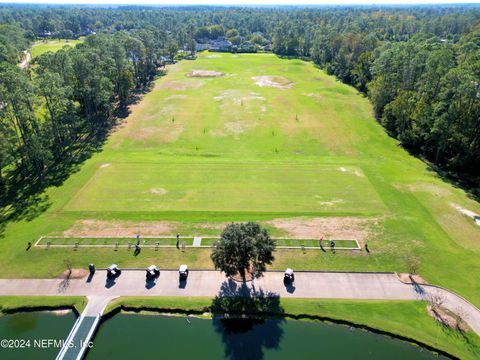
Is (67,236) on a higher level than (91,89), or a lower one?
lower

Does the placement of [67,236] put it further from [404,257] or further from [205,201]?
[404,257]

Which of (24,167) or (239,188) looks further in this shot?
(24,167)

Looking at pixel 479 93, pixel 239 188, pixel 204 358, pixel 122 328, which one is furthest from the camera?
pixel 479 93

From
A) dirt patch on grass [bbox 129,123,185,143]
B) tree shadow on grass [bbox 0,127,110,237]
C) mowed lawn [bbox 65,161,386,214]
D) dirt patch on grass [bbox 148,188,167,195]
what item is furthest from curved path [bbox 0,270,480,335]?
dirt patch on grass [bbox 129,123,185,143]

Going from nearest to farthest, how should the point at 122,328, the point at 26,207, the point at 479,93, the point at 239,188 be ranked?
the point at 122,328 < the point at 26,207 < the point at 239,188 < the point at 479,93

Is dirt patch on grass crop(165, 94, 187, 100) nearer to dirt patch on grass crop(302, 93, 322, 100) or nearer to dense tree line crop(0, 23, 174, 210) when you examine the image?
dense tree line crop(0, 23, 174, 210)

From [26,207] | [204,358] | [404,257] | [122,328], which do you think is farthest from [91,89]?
[404,257]

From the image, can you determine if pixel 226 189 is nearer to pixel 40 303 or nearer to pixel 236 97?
pixel 40 303
